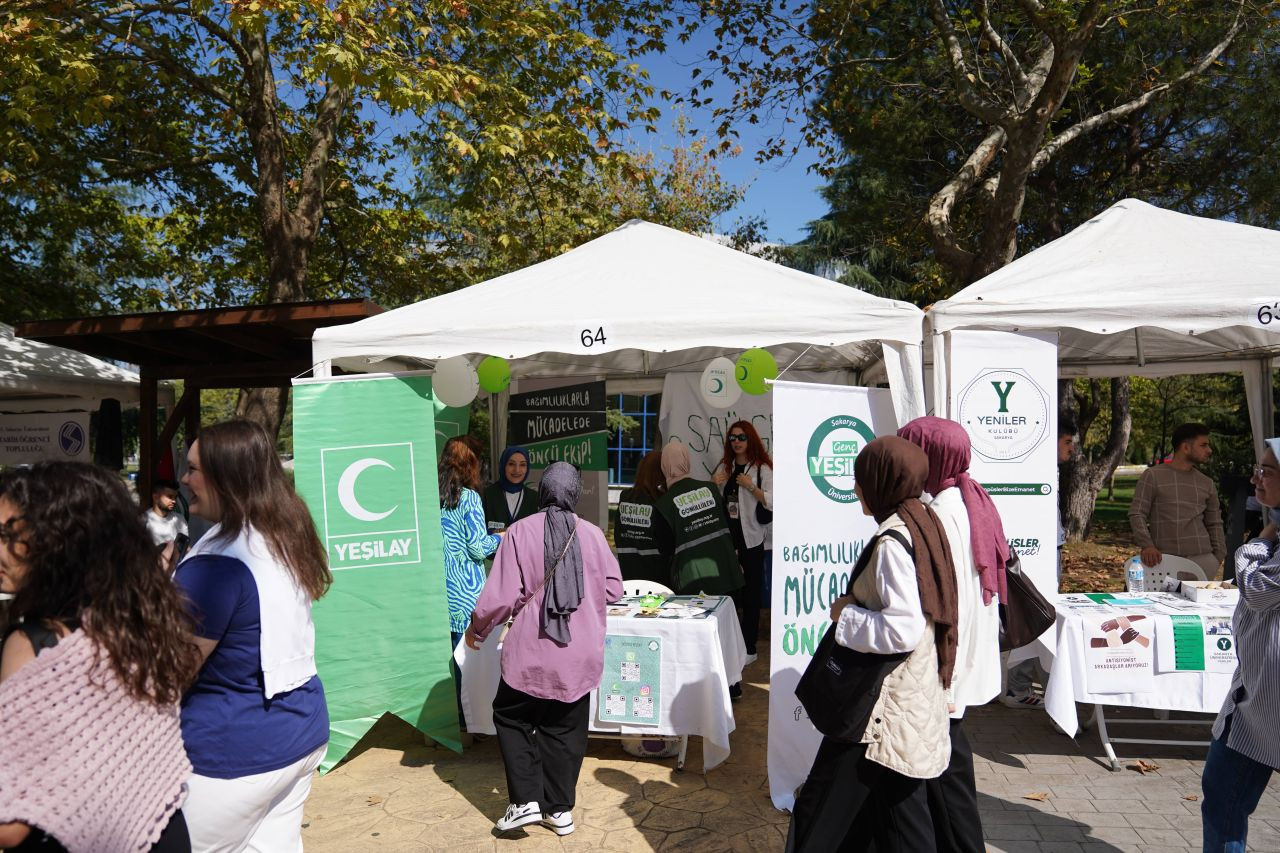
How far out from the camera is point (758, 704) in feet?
18.5

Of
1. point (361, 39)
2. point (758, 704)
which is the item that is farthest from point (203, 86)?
point (758, 704)

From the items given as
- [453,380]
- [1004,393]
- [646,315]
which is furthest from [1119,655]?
[453,380]

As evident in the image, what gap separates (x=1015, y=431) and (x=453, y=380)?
3.48 meters

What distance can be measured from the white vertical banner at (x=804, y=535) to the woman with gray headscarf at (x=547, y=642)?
2.85 ft

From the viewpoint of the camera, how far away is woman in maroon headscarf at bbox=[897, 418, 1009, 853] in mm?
2805

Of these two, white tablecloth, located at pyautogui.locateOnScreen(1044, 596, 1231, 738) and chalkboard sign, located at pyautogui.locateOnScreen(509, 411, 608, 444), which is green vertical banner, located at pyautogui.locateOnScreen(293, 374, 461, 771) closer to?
chalkboard sign, located at pyautogui.locateOnScreen(509, 411, 608, 444)

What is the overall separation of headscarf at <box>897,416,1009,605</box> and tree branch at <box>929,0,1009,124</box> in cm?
615

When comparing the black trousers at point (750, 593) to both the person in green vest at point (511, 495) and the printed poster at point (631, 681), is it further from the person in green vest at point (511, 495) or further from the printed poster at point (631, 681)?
the printed poster at point (631, 681)

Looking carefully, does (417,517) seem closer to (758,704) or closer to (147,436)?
(758,704)

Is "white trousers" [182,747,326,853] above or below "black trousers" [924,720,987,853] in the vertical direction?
above

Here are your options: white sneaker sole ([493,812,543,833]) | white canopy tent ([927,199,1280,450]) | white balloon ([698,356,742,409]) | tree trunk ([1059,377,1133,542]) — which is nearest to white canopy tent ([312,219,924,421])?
white canopy tent ([927,199,1280,450])

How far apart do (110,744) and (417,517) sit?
10.8 ft

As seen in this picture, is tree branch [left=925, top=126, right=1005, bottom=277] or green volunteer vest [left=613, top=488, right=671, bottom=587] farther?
tree branch [left=925, top=126, right=1005, bottom=277]

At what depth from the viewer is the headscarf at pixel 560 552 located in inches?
145
